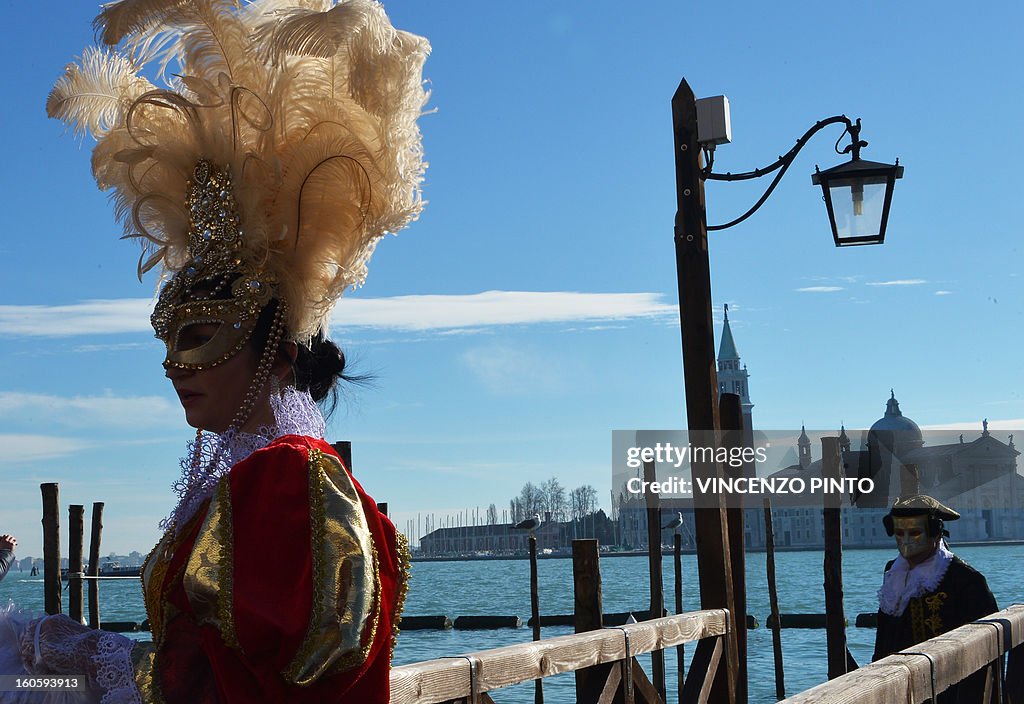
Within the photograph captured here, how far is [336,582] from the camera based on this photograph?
1805 millimetres

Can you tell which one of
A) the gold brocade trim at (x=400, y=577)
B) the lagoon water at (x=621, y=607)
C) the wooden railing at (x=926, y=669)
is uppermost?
the gold brocade trim at (x=400, y=577)

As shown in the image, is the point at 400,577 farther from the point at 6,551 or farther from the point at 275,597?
the point at 6,551

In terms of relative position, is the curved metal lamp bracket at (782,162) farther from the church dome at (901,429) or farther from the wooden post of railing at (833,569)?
the church dome at (901,429)

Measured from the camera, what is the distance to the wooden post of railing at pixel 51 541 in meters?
15.3

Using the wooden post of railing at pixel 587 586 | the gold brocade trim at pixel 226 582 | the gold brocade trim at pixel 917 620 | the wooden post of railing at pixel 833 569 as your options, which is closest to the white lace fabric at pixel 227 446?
the gold brocade trim at pixel 226 582

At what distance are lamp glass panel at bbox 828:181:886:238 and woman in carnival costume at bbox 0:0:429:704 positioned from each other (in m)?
3.56

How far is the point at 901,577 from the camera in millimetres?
6629

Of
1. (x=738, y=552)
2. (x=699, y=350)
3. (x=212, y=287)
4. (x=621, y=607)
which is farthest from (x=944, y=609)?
(x=621, y=607)

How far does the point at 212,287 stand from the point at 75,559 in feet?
50.5

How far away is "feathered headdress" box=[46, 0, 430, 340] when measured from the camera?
2.22m

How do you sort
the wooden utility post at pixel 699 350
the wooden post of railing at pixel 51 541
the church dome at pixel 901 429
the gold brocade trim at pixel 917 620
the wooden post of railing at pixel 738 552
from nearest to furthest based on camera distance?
the wooden utility post at pixel 699 350 < the wooden post of railing at pixel 738 552 < the gold brocade trim at pixel 917 620 < the wooden post of railing at pixel 51 541 < the church dome at pixel 901 429

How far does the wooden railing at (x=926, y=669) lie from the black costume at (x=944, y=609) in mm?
1762

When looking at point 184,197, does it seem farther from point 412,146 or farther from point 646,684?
point 646,684

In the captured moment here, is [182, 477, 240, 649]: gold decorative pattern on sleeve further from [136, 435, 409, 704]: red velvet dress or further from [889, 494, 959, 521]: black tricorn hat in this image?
[889, 494, 959, 521]: black tricorn hat
